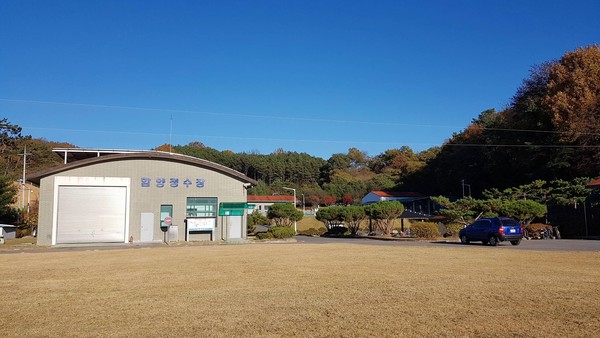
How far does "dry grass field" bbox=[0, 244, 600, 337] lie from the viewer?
6633mm

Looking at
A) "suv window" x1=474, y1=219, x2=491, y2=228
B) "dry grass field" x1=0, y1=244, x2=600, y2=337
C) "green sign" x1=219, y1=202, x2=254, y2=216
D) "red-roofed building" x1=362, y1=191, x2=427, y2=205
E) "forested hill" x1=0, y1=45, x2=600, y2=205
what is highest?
"forested hill" x1=0, y1=45, x2=600, y2=205

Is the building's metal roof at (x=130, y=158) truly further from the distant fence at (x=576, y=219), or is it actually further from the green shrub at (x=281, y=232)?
the distant fence at (x=576, y=219)

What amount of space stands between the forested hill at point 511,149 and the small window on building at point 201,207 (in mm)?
34486

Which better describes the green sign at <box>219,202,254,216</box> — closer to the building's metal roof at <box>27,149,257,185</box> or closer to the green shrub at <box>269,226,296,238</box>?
the building's metal roof at <box>27,149,257,185</box>

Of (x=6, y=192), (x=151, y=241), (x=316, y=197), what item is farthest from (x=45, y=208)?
(x=316, y=197)

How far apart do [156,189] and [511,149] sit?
Answer: 4113 cm

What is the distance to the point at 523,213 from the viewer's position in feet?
112

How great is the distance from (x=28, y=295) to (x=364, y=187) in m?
99.6

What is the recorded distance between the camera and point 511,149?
56625mm

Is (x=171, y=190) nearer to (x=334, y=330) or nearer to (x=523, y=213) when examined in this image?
(x=523, y=213)

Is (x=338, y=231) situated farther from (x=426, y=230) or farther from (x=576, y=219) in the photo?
(x=576, y=219)

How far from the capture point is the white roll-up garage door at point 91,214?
34.5 m

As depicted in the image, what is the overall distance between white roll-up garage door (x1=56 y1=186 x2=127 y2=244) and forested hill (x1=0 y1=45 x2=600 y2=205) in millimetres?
37445

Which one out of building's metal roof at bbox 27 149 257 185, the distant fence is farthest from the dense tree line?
building's metal roof at bbox 27 149 257 185
